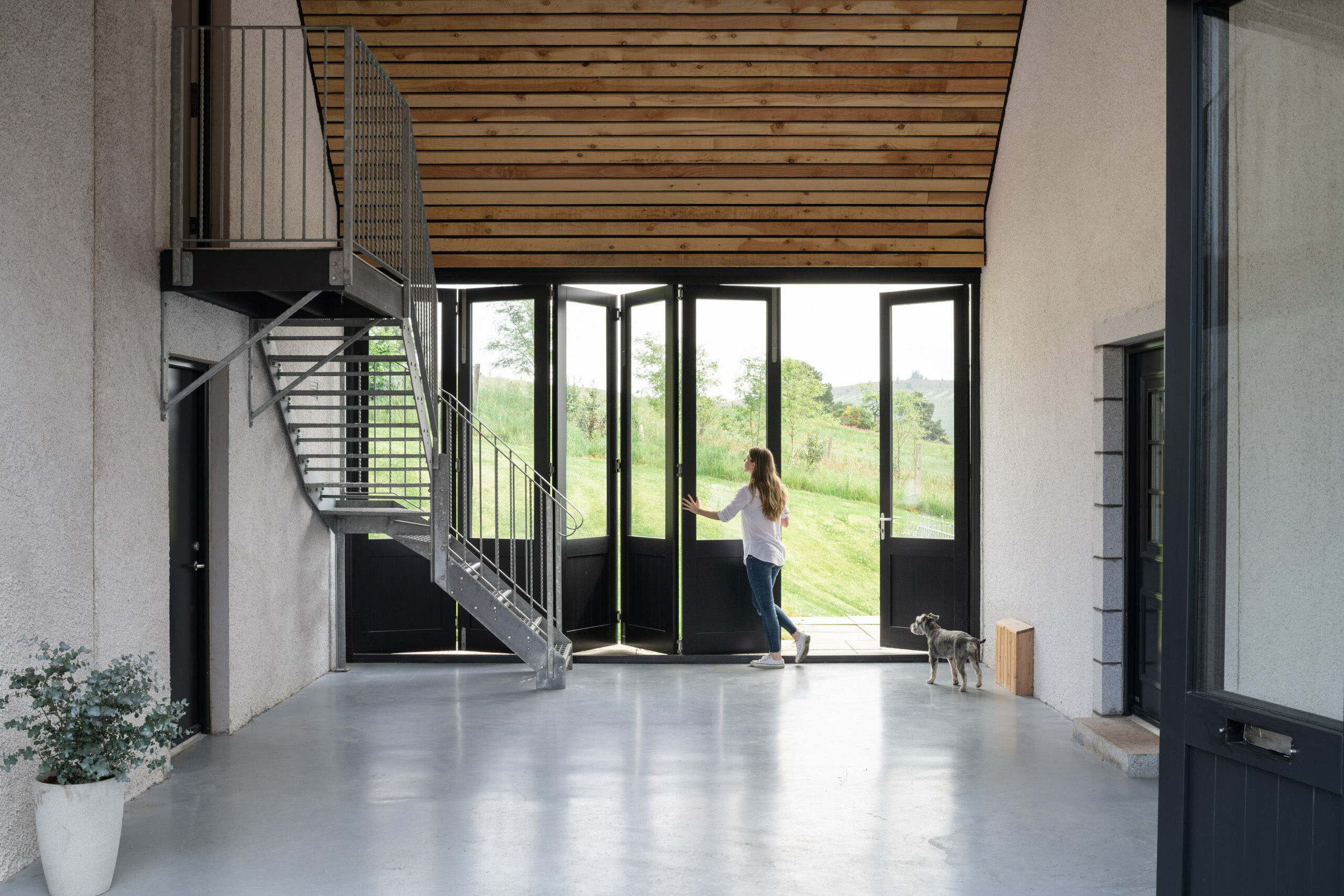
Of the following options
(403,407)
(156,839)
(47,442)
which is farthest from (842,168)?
(156,839)

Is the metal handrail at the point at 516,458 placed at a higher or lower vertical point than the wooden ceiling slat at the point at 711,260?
lower

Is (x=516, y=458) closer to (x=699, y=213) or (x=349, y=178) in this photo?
(x=699, y=213)

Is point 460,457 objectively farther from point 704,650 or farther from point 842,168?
point 842,168

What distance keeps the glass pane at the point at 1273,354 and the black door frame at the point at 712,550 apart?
17.3ft

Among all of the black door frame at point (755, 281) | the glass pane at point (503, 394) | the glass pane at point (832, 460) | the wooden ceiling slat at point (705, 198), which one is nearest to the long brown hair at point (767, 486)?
the black door frame at point (755, 281)

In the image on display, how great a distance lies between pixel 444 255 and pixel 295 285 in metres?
3.07

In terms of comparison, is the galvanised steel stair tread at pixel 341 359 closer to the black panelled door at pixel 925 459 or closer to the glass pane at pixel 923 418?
the black panelled door at pixel 925 459

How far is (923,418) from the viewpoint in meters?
7.86

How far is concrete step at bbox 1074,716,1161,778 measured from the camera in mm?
4887

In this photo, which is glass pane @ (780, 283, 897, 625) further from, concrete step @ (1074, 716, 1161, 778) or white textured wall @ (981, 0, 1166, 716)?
concrete step @ (1074, 716, 1161, 778)

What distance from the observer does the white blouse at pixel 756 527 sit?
747 cm

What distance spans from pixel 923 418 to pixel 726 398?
4.77 ft

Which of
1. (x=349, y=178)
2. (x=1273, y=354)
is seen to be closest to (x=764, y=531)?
(x=349, y=178)

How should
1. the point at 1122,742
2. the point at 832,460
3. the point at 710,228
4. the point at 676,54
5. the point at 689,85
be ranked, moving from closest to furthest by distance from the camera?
the point at 1122,742, the point at 676,54, the point at 689,85, the point at 710,228, the point at 832,460
